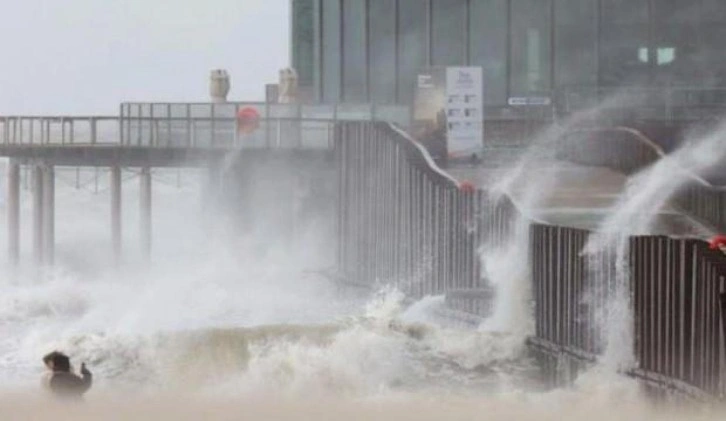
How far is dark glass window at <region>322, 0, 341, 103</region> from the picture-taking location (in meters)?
54.1

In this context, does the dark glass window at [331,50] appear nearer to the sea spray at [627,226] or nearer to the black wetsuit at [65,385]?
the sea spray at [627,226]

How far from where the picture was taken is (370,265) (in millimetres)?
34656

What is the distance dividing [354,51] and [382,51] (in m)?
1.09

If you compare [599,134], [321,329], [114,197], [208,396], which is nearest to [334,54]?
[114,197]

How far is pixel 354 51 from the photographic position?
53.4 m

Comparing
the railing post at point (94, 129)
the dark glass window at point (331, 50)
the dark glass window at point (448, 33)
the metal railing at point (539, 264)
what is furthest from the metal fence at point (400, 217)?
the dark glass window at point (331, 50)

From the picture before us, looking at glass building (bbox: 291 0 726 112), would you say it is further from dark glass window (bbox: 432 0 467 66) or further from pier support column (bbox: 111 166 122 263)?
pier support column (bbox: 111 166 122 263)

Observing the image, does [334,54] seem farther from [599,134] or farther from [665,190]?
[665,190]

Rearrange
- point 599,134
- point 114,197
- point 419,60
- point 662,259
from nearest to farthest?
point 662,259 → point 599,134 → point 114,197 → point 419,60

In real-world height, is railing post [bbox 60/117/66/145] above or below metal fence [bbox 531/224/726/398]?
above

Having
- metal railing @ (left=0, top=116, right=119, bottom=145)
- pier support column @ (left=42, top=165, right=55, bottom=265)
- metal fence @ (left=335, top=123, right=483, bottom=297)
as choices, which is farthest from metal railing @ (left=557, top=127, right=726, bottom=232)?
pier support column @ (left=42, top=165, right=55, bottom=265)

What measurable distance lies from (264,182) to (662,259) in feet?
90.6

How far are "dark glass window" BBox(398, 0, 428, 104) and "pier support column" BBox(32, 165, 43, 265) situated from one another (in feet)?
32.3

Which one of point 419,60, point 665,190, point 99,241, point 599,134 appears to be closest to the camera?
point 665,190
